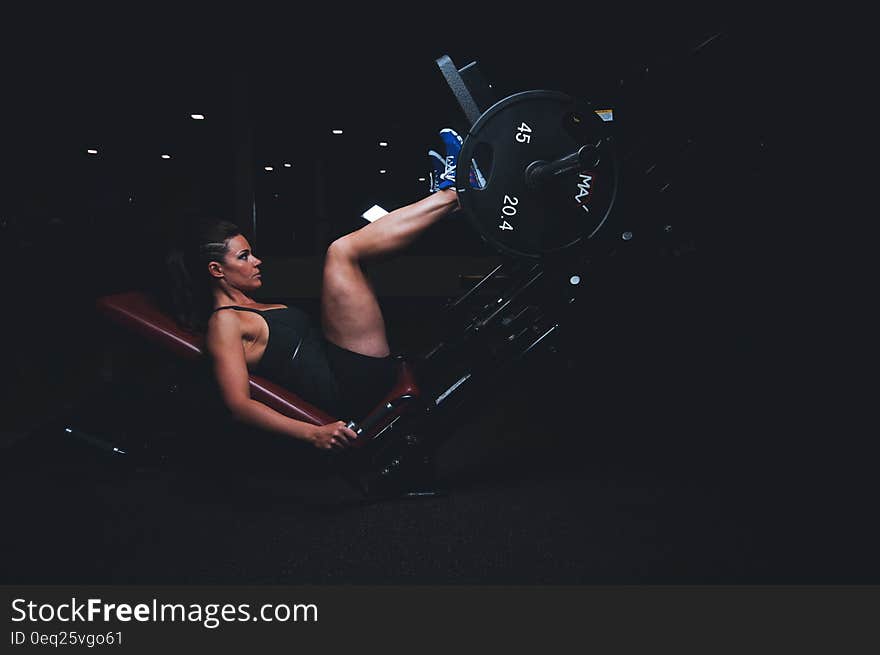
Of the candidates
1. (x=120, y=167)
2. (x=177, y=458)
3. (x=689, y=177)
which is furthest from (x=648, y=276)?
(x=120, y=167)

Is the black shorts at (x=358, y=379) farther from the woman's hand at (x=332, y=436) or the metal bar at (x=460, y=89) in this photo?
the metal bar at (x=460, y=89)

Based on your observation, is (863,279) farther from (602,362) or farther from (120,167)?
(120,167)

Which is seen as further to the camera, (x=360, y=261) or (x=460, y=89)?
(x=360, y=261)

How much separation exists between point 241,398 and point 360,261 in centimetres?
59

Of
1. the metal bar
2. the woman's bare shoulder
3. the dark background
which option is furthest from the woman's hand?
the metal bar


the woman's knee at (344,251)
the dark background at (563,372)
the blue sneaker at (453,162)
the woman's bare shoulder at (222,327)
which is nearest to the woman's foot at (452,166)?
the blue sneaker at (453,162)

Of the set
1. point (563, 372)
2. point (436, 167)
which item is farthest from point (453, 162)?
point (563, 372)

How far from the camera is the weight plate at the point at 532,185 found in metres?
2.10

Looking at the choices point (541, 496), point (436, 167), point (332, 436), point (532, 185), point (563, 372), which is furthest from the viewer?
point (563, 372)

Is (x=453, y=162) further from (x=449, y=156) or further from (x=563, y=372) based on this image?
(x=563, y=372)

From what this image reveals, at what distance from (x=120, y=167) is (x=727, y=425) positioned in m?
9.72

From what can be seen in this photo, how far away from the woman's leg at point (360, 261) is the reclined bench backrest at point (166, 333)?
205 millimetres

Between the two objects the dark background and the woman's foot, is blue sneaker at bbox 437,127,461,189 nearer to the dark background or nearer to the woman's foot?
the woman's foot

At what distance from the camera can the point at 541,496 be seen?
8.22 ft
